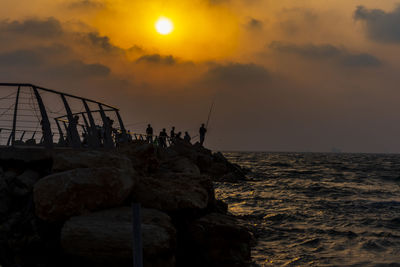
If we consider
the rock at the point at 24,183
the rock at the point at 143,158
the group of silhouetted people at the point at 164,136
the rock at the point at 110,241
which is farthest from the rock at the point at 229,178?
the rock at the point at 110,241

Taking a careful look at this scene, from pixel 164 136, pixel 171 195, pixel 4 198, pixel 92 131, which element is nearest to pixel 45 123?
pixel 4 198

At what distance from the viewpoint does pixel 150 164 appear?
432 inches

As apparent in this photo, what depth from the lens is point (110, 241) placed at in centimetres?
607

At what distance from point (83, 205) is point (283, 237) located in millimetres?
6391

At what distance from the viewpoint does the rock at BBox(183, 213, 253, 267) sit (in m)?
7.61

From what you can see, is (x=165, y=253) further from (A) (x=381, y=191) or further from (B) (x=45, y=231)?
(A) (x=381, y=191)

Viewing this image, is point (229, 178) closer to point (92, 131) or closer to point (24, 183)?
point (92, 131)

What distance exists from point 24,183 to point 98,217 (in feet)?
9.33

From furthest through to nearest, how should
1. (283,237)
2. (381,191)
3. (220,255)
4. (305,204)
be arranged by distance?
(381,191) → (305,204) → (283,237) → (220,255)

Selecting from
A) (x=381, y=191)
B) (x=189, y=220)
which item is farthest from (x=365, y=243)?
(x=381, y=191)

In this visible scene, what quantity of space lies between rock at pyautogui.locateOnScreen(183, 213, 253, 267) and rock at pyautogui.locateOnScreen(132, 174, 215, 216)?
0.45m

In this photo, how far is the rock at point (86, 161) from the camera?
25.6 feet

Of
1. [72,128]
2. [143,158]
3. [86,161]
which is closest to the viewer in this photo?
[86,161]

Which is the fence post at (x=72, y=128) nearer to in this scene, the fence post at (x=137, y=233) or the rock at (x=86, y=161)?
the rock at (x=86, y=161)
